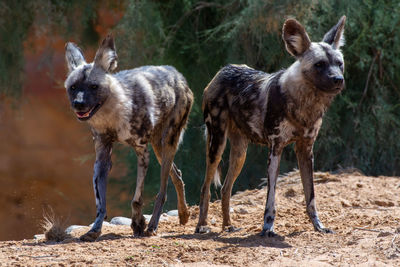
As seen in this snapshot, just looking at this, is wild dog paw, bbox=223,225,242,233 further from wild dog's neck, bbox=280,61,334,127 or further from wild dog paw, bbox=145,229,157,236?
wild dog's neck, bbox=280,61,334,127

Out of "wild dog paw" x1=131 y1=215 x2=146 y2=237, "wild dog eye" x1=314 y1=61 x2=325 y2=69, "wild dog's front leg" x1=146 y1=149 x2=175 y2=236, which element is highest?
"wild dog eye" x1=314 y1=61 x2=325 y2=69

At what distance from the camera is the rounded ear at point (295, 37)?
5031 mm

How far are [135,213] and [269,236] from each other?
121 centimetres

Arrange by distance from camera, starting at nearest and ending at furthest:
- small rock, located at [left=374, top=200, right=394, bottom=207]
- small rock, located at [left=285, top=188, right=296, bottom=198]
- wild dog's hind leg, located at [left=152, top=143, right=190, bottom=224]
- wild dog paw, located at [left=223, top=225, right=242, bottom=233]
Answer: wild dog paw, located at [left=223, top=225, right=242, bottom=233] → wild dog's hind leg, located at [left=152, top=143, right=190, bottom=224] → small rock, located at [left=374, top=200, right=394, bottom=207] → small rock, located at [left=285, top=188, right=296, bottom=198]

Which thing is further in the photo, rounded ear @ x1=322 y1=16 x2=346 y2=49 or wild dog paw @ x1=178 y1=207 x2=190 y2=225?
wild dog paw @ x1=178 y1=207 x2=190 y2=225

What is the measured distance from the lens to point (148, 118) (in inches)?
212

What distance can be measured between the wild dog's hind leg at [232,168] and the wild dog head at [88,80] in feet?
4.46

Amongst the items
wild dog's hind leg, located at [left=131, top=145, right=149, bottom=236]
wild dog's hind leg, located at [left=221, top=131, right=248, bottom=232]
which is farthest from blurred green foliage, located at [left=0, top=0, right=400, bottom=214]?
wild dog's hind leg, located at [left=131, top=145, right=149, bottom=236]

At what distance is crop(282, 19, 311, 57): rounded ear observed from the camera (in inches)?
198

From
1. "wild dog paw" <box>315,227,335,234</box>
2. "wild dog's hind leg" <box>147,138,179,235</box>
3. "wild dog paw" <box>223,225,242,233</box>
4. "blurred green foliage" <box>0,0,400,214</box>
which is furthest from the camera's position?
"blurred green foliage" <box>0,0,400,214</box>

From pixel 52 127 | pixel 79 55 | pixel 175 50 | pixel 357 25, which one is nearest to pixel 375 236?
pixel 79 55

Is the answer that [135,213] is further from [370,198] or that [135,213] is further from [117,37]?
[117,37]

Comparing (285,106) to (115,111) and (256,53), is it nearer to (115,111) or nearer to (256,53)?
(115,111)

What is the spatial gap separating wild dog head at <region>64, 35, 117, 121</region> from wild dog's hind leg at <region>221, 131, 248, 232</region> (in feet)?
4.46
